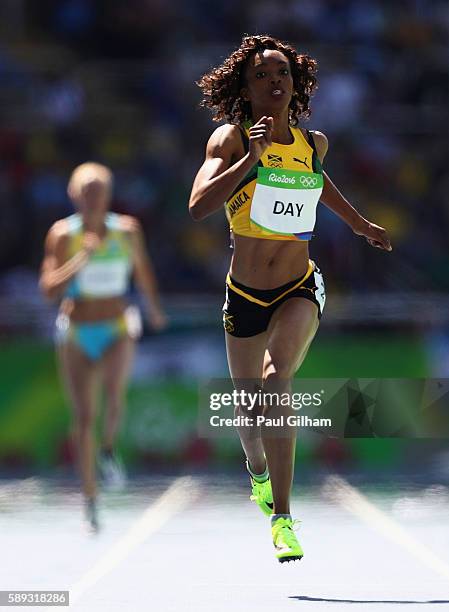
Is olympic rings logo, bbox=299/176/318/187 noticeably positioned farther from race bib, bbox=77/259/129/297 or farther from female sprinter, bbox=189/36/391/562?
race bib, bbox=77/259/129/297

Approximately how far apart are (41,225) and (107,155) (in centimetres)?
116

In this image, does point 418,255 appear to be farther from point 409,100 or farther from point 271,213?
point 271,213

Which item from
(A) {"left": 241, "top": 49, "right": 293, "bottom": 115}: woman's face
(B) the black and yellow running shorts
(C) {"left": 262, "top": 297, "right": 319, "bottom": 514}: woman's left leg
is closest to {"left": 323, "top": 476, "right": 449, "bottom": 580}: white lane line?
(C) {"left": 262, "top": 297, "right": 319, "bottom": 514}: woman's left leg

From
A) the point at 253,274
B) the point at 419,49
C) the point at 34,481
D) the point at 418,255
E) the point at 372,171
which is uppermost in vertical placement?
the point at 419,49

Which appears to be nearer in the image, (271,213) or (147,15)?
(271,213)

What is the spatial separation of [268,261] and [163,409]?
647 cm

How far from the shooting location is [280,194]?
6547mm

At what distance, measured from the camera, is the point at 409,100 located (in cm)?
1694

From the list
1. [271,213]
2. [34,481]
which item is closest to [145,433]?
[34,481]

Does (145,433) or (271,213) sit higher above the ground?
(271,213)

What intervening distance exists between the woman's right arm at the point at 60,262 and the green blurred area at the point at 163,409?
9.55 feet

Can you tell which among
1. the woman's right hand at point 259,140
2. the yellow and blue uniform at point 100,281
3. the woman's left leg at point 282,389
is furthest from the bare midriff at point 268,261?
the yellow and blue uniform at point 100,281

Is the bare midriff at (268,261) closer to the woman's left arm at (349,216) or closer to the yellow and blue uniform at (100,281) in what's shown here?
the woman's left arm at (349,216)

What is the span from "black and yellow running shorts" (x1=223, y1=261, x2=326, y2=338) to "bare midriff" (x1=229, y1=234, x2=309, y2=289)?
0.11ft
